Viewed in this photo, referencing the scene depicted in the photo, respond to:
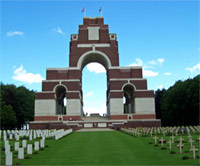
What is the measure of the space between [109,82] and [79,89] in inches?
213

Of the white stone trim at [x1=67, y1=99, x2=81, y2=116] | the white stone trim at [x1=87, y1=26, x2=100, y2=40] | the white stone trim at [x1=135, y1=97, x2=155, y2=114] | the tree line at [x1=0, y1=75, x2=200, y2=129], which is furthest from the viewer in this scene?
the white stone trim at [x1=87, y1=26, x2=100, y2=40]

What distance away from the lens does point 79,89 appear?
4325cm

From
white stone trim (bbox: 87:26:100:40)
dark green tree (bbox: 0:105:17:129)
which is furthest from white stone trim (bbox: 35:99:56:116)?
white stone trim (bbox: 87:26:100:40)

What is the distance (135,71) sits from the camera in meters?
43.4

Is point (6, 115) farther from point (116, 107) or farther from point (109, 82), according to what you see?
point (116, 107)

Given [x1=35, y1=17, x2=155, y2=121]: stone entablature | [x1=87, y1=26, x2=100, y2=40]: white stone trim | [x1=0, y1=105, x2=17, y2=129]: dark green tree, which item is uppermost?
[x1=87, y1=26, x2=100, y2=40]: white stone trim

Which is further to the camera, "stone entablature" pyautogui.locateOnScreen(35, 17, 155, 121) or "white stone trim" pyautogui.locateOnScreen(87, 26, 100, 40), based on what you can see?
"white stone trim" pyautogui.locateOnScreen(87, 26, 100, 40)

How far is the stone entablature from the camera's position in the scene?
1618 inches

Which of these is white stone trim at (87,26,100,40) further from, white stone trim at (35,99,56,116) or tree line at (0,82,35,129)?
tree line at (0,82,35,129)

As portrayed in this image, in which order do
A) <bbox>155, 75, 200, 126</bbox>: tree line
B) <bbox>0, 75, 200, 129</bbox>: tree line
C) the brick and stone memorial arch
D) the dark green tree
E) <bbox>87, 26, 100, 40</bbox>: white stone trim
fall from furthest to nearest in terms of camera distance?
<bbox>87, 26, 100, 40</bbox>: white stone trim → the dark green tree → the brick and stone memorial arch → <bbox>0, 75, 200, 129</bbox>: tree line → <bbox>155, 75, 200, 126</bbox>: tree line

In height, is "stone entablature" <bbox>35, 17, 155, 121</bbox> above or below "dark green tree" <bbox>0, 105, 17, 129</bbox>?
above

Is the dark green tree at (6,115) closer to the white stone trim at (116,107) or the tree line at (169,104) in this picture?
the tree line at (169,104)

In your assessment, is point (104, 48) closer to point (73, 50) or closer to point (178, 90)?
point (73, 50)

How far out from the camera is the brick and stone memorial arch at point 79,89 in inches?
1606
